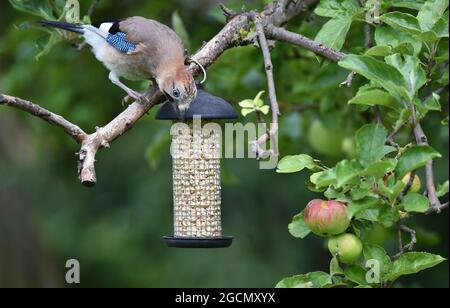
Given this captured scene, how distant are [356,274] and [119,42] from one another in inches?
77.0

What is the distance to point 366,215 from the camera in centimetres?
332

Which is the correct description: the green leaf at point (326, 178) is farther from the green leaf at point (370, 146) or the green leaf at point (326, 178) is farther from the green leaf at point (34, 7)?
the green leaf at point (34, 7)

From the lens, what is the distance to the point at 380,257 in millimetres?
3369

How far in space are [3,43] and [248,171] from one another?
251 cm

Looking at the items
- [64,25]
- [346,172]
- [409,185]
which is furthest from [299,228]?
[64,25]

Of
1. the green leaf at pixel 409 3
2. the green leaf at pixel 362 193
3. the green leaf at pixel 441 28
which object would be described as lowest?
the green leaf at pixel 362 193

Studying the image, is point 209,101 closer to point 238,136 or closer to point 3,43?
point 238,136

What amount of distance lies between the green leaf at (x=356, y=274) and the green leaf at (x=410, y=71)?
67 cm

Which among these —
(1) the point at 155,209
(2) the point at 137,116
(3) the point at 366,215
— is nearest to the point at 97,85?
(1) the point at 155,209

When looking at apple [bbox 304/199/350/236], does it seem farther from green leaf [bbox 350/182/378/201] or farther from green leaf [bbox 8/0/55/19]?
green leaf [bbox 8/0/55/19]

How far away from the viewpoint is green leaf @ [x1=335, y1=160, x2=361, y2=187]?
301cm

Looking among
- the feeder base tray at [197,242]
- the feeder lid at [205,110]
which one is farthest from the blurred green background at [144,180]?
the feeder base tray at [197,242]

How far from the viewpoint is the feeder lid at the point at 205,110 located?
3857mm

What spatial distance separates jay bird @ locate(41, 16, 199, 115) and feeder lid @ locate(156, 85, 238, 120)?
0.33m
